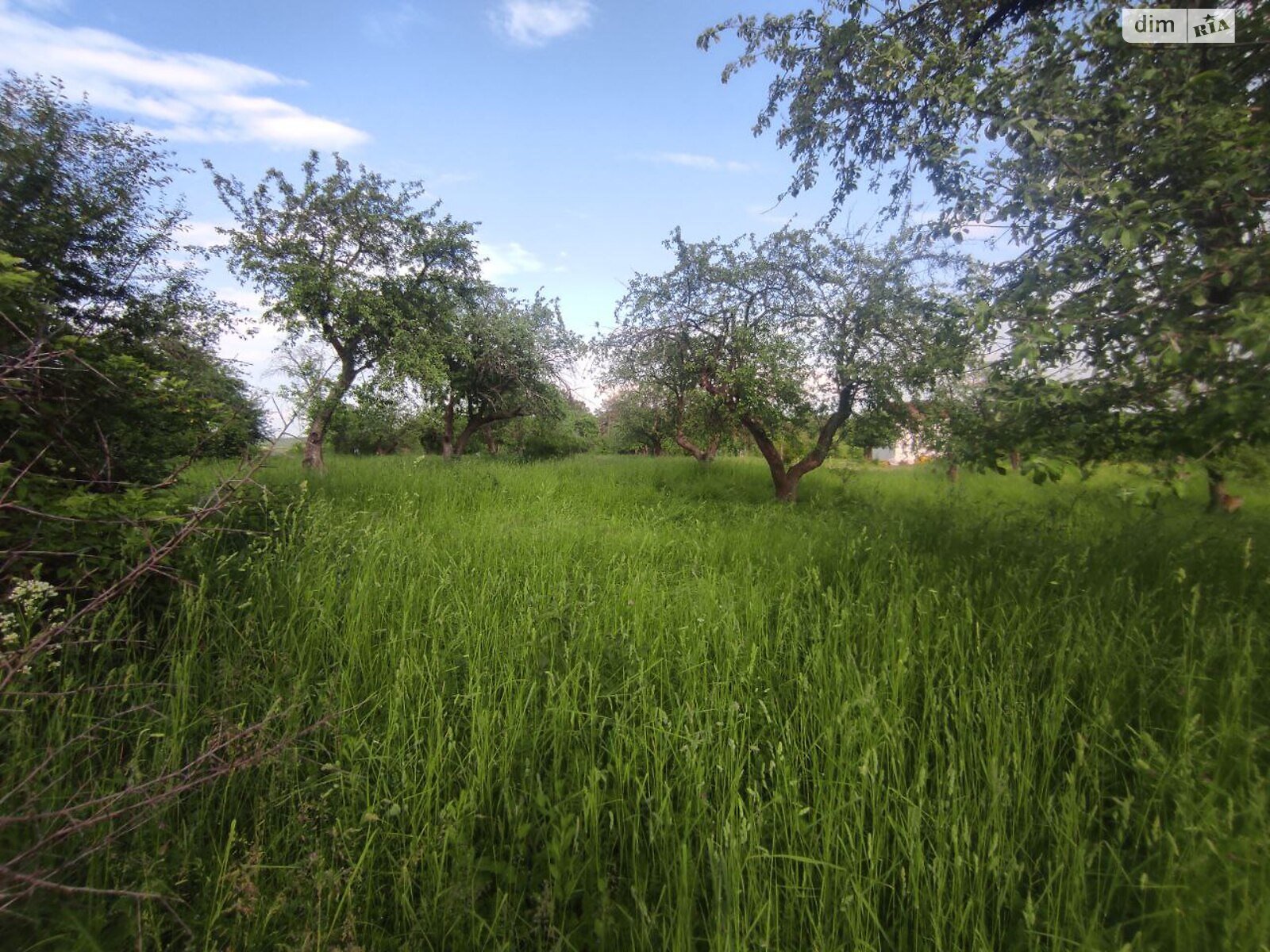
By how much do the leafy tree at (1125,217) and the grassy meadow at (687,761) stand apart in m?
0.75

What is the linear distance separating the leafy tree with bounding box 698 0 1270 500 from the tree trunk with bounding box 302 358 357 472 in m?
9.90

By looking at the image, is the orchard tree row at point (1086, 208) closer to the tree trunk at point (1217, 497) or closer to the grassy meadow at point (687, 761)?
the grassy meadow at point (687, 761)

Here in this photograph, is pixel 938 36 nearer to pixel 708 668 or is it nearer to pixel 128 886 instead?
pixel 708 668

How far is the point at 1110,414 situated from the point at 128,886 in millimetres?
4493

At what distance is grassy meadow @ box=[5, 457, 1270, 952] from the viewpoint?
1.22 meters

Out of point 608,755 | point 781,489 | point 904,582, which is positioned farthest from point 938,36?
point 781,489

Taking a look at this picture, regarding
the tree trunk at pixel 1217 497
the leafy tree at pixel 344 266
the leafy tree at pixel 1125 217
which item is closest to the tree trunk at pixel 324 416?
the leafy tree at pixel 344 266

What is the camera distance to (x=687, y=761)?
162cm

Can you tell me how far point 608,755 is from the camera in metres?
1.81
